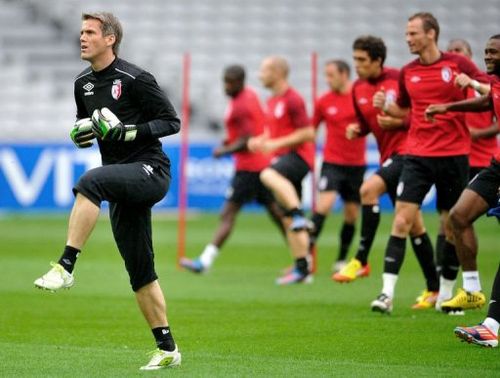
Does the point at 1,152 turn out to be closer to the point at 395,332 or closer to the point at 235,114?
the point at 235,114

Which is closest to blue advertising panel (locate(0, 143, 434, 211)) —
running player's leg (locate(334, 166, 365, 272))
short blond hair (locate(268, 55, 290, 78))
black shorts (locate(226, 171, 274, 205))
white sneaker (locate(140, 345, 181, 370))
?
Answer: black shorts (locate(226, 171, 274, 205))

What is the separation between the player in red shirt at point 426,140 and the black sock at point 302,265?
3210 millimetres

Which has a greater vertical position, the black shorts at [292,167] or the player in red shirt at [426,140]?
the player in red shirt at [426,140]

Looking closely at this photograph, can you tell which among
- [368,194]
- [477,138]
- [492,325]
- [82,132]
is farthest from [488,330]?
[477,138]

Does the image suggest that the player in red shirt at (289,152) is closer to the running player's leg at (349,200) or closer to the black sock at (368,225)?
the running player's leg at (349,200)

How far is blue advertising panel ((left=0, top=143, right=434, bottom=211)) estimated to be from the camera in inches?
945

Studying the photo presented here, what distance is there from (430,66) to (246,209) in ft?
53.7

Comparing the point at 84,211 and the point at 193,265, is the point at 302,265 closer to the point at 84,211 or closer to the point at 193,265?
the point at 193,265

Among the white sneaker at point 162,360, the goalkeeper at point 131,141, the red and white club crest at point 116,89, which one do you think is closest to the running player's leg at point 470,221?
the goalkeeper at point 131,141

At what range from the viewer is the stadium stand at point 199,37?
28297mm

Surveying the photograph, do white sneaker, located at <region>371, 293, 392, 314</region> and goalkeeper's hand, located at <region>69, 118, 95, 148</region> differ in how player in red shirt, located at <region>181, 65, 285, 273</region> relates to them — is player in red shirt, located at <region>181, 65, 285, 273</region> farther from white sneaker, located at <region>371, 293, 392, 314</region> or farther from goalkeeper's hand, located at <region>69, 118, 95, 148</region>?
goalkeeper's hand, located at <region>69, 118, 95, 148</region>

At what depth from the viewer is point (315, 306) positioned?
11148mm

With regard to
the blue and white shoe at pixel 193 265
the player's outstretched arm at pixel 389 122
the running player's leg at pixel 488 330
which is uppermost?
the player's outstretched arm at pixel 389 122

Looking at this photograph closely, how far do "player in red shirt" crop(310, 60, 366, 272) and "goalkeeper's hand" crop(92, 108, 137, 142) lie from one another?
24.9ft
